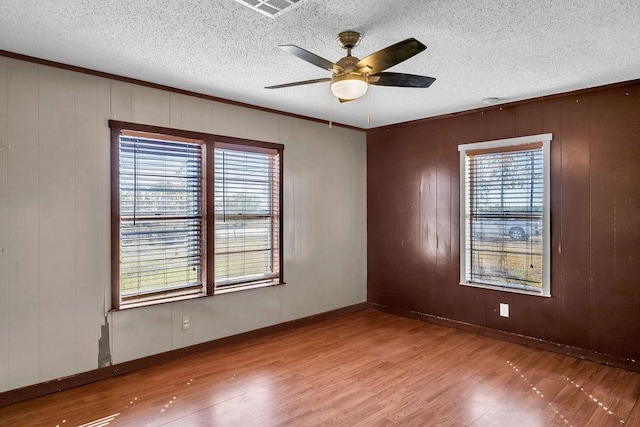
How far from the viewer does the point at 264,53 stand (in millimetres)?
2908

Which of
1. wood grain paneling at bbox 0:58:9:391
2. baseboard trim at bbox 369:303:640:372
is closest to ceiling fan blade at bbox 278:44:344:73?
wood grain paneling at bbox 0:58:9:391

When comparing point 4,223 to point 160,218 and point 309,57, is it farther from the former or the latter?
point 309,57

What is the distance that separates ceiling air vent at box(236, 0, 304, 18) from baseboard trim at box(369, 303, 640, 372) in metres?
3.95

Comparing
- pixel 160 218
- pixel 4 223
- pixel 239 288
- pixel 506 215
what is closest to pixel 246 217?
pixel 239 288

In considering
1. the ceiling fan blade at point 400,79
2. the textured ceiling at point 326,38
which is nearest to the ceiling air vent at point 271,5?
the textured ceiling at point 326,38

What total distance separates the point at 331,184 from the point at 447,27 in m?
2.98

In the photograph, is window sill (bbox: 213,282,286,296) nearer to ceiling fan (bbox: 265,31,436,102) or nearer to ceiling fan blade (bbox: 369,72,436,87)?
ceiling fan (bbox: 265,31,436,102)

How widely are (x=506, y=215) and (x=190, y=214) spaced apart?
337cm

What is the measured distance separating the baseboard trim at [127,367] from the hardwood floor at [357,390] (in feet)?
0.24

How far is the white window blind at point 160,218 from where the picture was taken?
3.54 m

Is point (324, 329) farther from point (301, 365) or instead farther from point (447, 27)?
point (447, 27)

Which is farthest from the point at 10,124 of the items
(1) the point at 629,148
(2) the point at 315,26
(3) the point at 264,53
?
(1) the point at 629,148

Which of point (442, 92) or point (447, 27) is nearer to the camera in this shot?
point (447, 27)

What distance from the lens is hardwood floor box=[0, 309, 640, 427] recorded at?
8.85 ft
